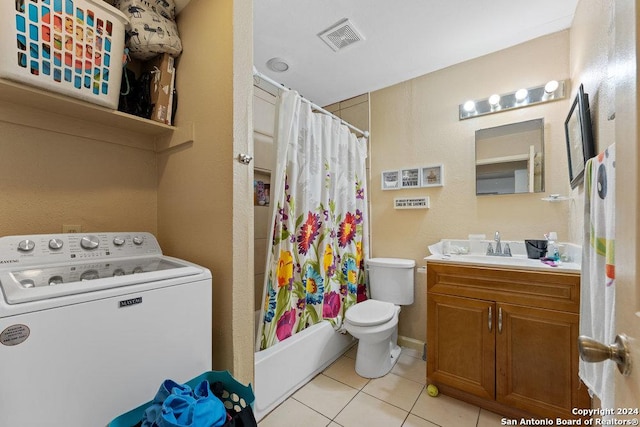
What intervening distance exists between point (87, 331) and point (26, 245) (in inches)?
22.2

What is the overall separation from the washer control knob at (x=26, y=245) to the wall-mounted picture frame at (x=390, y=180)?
2.30m

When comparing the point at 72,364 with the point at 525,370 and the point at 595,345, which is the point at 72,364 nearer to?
the point at 595,345

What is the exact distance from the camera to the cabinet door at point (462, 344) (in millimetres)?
1498

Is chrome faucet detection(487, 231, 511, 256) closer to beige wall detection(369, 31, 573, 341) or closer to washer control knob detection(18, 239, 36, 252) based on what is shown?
beige wall detection(369, 31, 573, 341)

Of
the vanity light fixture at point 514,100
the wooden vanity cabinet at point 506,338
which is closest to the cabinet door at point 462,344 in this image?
the wooden vanity cabinet at point 506,338

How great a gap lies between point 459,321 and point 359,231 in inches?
41.6

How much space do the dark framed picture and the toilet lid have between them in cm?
137

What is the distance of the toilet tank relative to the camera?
7.12 ft

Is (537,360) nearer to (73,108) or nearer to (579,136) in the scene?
(579,136)

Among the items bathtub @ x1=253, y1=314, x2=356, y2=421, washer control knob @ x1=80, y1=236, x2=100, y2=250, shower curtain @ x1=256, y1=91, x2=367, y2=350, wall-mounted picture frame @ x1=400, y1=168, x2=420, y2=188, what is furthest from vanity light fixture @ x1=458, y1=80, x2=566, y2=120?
washer control knob @ x1=80, y1=236, x2=100, y2=250

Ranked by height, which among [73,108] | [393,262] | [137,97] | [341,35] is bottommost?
[393,262]

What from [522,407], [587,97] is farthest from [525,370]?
[587,97]

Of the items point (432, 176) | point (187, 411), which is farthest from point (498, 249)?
point (187, 411)

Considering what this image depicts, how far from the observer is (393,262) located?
2209mm
